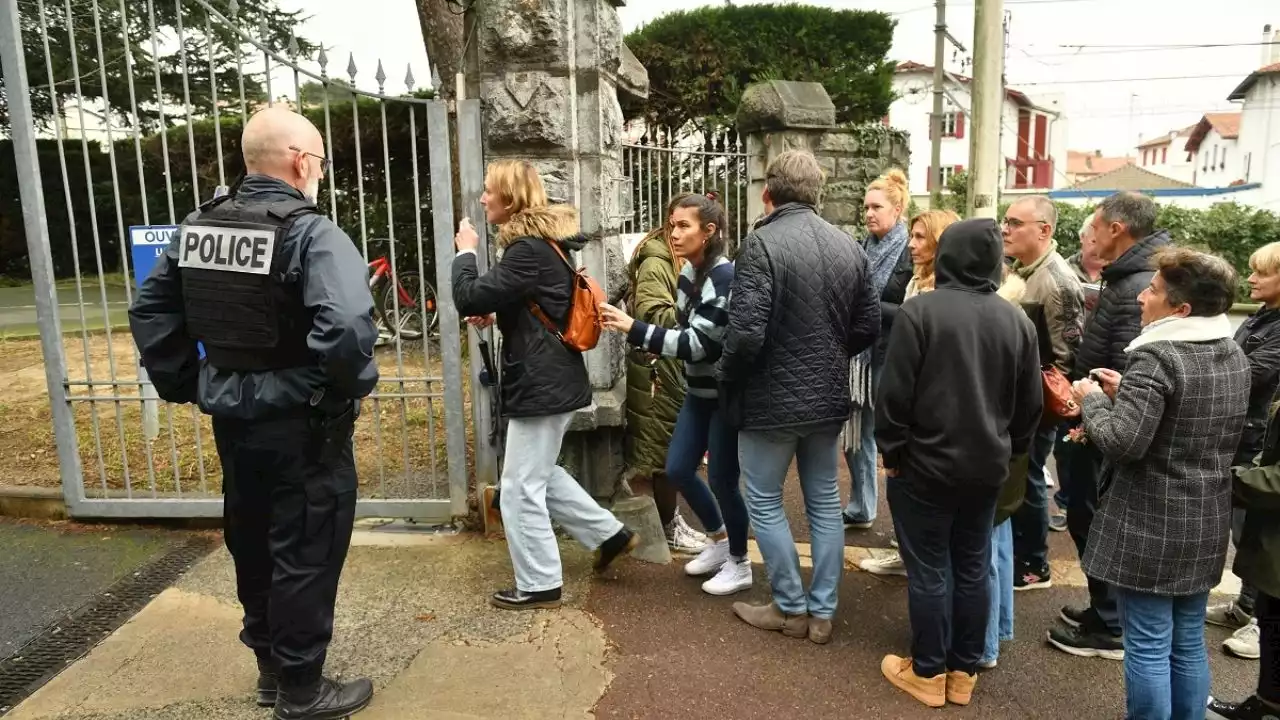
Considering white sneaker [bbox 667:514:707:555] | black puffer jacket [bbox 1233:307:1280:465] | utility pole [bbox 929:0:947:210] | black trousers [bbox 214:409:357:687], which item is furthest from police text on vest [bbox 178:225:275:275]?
utility pole [bbox 929:0:947:210]

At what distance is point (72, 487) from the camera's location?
4.50 meters

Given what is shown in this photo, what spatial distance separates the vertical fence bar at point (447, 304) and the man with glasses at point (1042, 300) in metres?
2.40

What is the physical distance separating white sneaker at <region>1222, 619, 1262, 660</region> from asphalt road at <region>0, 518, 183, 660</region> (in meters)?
4.75

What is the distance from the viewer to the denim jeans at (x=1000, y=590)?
130 inches

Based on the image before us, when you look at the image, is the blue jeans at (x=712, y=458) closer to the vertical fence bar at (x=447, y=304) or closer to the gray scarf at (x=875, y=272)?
the gray scarf at (x=875, y=272)

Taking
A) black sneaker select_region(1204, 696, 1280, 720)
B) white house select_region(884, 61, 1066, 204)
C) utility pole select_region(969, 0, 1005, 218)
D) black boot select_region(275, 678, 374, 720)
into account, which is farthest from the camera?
white house select_region(884, 61, 1066, 204)

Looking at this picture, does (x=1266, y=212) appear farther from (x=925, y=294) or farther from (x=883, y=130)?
(x=925, y=294)

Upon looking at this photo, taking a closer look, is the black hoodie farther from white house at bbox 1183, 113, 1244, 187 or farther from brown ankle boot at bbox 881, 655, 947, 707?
white house at bbox 1183, 113, 1244, 187

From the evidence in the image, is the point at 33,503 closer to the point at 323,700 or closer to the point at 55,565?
the point at 55,565

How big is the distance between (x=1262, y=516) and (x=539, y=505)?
2510 mm

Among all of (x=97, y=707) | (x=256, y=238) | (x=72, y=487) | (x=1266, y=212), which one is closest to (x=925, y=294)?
(x=256, y=238)

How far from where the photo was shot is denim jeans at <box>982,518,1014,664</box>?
3291 millimetres

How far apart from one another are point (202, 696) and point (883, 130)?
7501 millimetres

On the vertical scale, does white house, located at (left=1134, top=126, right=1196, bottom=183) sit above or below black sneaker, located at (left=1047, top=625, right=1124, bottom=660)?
above
